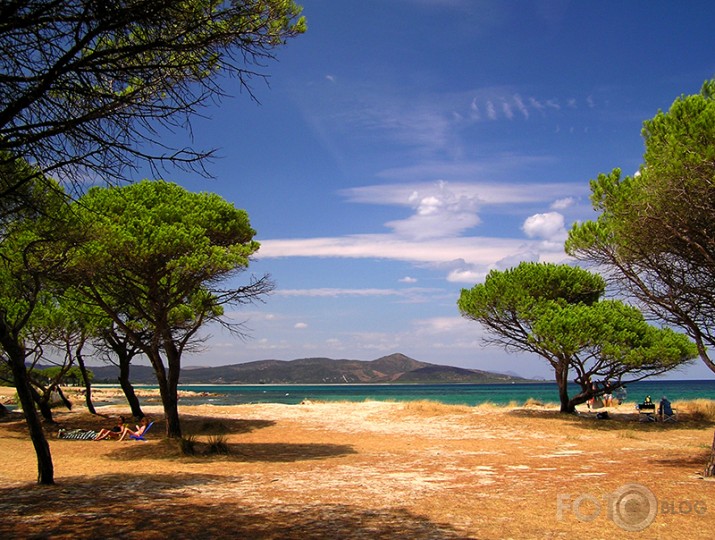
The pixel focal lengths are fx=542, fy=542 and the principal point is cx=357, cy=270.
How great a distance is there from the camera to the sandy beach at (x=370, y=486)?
644 cm

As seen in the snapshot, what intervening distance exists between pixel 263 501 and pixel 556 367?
18472 mm

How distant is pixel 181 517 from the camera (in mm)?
6855

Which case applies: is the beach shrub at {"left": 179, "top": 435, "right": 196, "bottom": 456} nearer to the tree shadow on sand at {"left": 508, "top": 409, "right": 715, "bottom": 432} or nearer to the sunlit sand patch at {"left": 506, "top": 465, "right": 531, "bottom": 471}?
the sunlit sand patch at {"left": 506, "top": 465, "right": 531, "bottom": 471}

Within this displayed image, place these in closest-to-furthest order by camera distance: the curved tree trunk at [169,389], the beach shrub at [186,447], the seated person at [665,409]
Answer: the beach shrub at [186,447]
the curved tree trunk at [169,389]
the seated person at [665,409]

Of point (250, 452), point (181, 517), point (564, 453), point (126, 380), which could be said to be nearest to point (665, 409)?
point (564, 453)

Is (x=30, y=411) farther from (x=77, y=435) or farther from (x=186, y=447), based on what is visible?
(x=77, y=435)

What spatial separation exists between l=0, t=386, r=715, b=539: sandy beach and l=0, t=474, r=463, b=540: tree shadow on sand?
0.02 m

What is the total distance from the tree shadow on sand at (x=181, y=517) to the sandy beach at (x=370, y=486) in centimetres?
2

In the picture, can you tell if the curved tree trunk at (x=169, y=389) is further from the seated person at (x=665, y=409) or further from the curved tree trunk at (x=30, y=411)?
the seated person at (x=665, y=409)

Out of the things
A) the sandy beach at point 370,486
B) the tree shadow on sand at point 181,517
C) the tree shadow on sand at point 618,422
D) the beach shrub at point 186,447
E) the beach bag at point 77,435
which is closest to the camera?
the tree shadow on sand at point 181,517

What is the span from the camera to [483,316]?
24359 mm

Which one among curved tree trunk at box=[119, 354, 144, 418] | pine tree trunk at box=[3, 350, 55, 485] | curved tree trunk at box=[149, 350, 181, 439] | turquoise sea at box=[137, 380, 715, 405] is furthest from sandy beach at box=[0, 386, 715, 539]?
turquoise sea at box=[137, 380, 715, 405]

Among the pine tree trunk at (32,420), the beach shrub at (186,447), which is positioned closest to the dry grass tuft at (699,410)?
the beach shrub at (186,447)

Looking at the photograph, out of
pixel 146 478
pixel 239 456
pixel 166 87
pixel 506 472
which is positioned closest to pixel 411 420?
pixel 239 456
